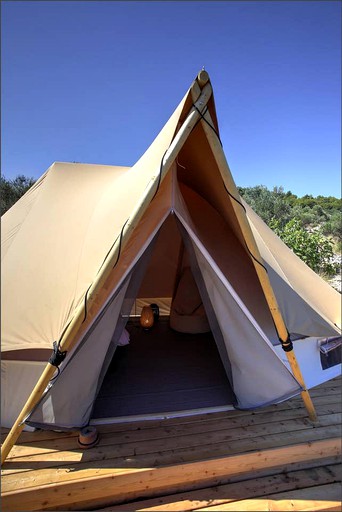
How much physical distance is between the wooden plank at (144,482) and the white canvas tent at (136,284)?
0.36 meters

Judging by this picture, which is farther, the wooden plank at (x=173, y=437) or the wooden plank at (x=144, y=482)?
the wooden plank at (x=173, y=437)

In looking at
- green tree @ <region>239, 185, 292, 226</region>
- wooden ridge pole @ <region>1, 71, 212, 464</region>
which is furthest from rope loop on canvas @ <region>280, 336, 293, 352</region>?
green tree @ <region>239, 185, 292, 226</region>

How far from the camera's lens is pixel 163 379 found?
264 cm

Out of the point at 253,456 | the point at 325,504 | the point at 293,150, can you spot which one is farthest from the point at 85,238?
the point at 293,150

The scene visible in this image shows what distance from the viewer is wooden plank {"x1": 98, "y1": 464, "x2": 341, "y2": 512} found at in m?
1.54

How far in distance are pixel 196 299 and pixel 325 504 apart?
228 centimetres

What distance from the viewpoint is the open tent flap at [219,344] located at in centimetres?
185

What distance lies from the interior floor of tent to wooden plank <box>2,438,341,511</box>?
0.51 meters

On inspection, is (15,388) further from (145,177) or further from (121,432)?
(145,177)

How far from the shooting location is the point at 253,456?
179cm

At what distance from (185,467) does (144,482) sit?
0.24 meters

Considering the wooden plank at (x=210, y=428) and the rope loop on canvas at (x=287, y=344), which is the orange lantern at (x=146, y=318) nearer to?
the wooden plank at (x=210, y=428)

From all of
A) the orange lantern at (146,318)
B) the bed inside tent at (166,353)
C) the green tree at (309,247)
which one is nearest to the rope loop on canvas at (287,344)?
the bed inside tent at (166,353)

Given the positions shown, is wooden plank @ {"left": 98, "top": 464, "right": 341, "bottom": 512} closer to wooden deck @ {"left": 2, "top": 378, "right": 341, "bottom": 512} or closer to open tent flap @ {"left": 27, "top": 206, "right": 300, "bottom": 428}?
wooden deck @ {"left": 2, "top": 378, "right": 341, "bottom": 512}
